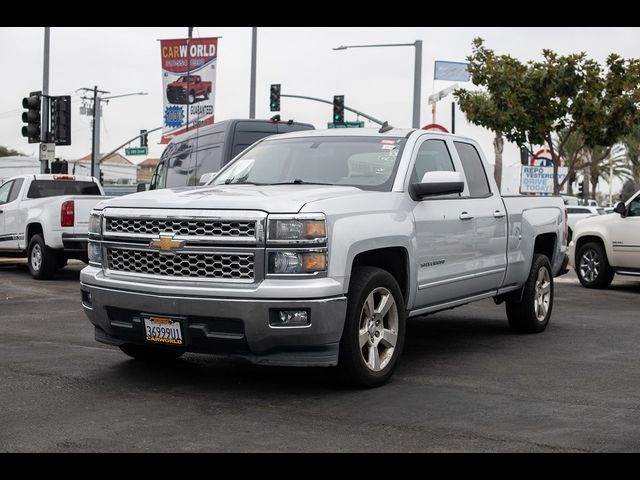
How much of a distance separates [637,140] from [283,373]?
5119 cm

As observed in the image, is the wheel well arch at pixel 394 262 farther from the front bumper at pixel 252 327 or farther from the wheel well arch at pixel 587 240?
the wheel well arch at pixel 587 240

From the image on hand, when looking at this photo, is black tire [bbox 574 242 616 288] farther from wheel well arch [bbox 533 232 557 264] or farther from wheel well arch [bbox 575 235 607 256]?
wheel well arch [bbox 533 232 557 264]

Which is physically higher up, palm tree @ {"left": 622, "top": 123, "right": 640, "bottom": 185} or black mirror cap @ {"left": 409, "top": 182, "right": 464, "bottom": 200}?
palm tree @ {"left": 622, "top": 123, "right": 640, "bottom": 185}

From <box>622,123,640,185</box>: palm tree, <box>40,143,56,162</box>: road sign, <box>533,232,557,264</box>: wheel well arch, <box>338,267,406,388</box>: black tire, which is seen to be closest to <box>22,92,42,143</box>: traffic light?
<box>40,143,56,162</box>: road sign

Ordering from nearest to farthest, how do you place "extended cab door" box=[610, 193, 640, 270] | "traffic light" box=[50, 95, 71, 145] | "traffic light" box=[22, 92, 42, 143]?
"extended cab door" box=[610, 193, 640, 270]
"traffic light" box=[22, 92, 42, 143]
"traffic light" box=[50, 95, 71, 145]

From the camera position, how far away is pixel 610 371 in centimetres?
791

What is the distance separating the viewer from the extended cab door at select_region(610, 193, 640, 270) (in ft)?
50.4

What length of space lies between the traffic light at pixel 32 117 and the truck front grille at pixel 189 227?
18.5 meters

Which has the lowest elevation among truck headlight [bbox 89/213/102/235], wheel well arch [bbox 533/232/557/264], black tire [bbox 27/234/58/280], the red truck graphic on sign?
black tire [bbox 27/234/58/280]

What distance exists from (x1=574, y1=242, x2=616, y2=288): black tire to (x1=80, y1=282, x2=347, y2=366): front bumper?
1033 cm

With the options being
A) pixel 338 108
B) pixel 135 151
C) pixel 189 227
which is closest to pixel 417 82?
pixel 338 108

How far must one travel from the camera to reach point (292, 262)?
21.4 feet

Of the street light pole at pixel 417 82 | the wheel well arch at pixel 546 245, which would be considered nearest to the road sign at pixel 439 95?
the street light pole at pixel 417 82

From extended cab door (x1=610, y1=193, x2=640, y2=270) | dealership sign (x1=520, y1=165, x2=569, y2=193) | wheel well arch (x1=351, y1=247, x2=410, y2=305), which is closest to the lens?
wheel well arch (x1=351, y1=247, x2=410, y2=305)
